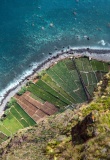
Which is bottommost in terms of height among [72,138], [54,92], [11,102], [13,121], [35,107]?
[72,138]

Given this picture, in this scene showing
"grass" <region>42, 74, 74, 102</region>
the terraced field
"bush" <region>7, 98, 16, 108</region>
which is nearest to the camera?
the terraced field

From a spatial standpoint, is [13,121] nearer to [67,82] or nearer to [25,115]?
[25,115]

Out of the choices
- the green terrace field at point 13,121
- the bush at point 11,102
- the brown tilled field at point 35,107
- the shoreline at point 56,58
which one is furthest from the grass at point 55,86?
the green terrace field at point 13,121

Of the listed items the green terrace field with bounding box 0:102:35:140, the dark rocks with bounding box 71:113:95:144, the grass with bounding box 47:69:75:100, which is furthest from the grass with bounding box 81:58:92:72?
the dark rocks with bounding box 71:113:95:144

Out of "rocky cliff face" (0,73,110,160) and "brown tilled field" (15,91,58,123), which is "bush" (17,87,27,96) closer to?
"brown tilled field" (15,91,58,123)

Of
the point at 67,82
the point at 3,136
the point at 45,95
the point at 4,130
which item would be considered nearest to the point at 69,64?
the point at 67,82

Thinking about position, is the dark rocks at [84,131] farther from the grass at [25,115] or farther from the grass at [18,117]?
the grass at [25,115]

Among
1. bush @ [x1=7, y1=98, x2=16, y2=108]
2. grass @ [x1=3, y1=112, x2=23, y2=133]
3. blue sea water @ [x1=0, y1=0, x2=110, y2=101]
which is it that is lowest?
grass @ [x1=3, y1=112, x2=23, y2=133]
